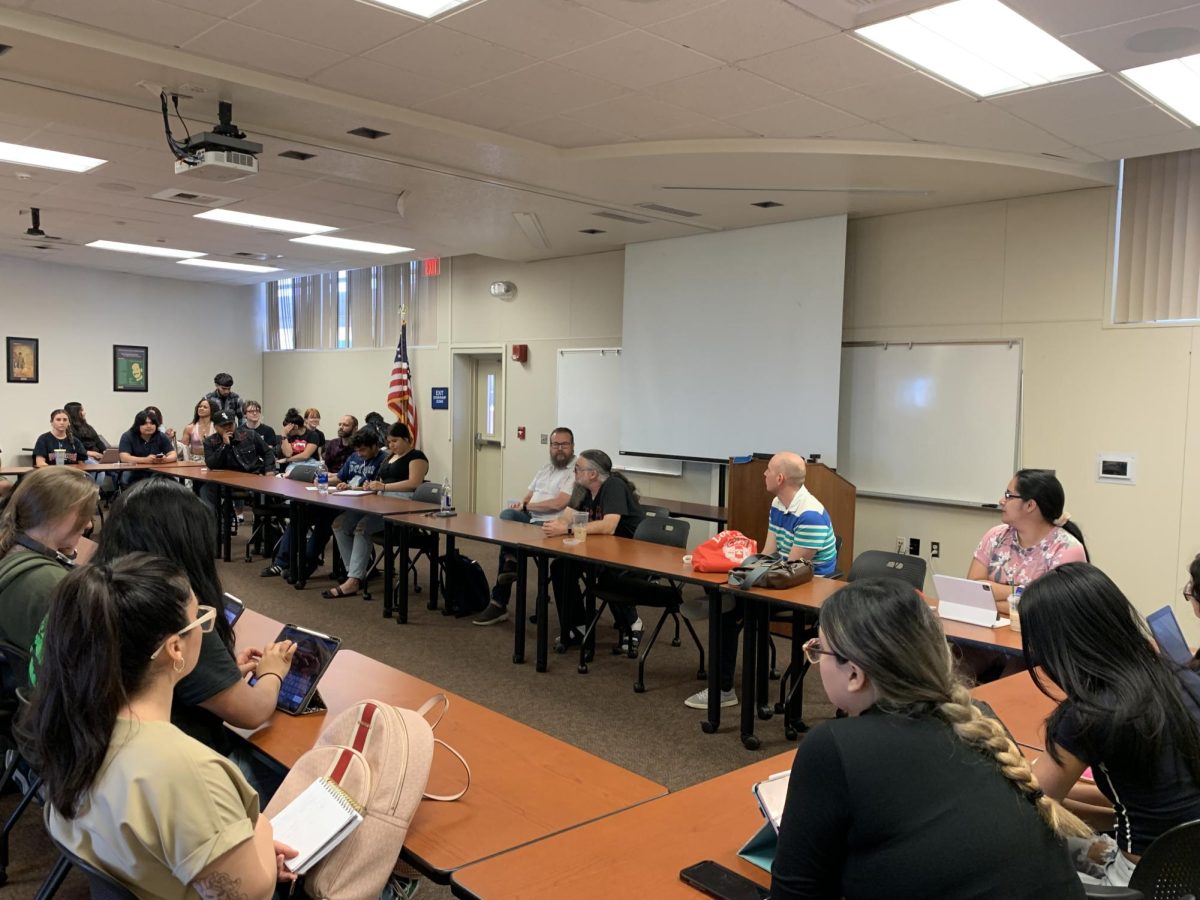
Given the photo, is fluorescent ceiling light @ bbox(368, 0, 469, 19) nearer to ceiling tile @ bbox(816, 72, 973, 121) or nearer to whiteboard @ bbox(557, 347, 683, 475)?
ceiling tile @ bbox(816, 72, 973, 121)

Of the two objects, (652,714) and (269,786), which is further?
(652,714)

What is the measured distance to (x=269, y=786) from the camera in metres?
2.29

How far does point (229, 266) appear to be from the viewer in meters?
10.7

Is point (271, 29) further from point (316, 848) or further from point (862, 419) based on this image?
point (862, 419)

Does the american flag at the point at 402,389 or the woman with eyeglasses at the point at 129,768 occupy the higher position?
the american flag at the point at 402,389

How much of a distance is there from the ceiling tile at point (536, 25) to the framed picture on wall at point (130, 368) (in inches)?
383

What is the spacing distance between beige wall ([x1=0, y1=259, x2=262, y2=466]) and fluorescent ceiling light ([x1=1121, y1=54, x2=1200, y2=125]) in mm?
11500

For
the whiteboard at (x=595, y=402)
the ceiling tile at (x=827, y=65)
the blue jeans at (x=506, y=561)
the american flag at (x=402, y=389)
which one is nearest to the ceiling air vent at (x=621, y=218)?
the whiteboard at (x=595, y=402)

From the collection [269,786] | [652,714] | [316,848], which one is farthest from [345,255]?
[316,848]

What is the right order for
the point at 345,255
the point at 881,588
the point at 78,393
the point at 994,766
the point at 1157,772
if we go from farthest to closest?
the point at 78,393
the point at 345,255
the point at 1157,772
the point at 881,588
the point at 994,766

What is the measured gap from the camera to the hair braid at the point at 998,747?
4.31 ft

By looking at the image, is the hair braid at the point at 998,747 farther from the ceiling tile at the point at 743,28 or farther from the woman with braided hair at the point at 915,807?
the ceiling tile at the point at 743,28

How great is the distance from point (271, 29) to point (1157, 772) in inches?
156

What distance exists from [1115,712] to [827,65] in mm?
3110
